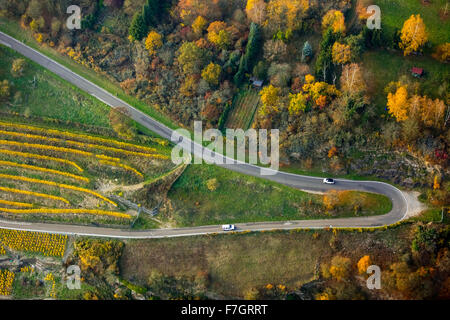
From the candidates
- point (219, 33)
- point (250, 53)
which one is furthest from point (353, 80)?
point (219, 33)

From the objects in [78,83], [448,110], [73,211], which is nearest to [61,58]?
[78,83]

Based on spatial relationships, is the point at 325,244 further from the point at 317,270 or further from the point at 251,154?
the point at 251,154

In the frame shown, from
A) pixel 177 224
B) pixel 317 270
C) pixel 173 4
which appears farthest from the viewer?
pixel 173 4

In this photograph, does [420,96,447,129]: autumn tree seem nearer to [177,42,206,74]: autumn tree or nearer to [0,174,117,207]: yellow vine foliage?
[177,42,206,74]: autumn tree

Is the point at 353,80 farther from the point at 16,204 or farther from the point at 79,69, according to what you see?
the point at 16,204

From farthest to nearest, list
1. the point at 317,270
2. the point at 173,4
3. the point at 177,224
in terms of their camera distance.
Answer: the point at 173,4 < the point at 177,224 < the point at 317,270

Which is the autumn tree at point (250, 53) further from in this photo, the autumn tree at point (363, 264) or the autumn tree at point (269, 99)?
the autumn tree at point (363, 264)

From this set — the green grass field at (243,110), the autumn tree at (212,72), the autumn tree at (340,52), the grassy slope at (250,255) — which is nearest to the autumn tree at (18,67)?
the autumn tree at (212,72)
